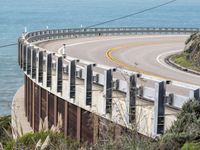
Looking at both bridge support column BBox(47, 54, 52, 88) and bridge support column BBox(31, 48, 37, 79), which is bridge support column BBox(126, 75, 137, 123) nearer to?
bridge support column BBox(47, 54, 52, 88)

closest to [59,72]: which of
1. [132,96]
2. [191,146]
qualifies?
[132,96]

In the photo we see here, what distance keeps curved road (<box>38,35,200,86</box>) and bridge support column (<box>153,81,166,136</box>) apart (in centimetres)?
902

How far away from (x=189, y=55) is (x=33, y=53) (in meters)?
8.81

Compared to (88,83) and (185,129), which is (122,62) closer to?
(88,83)

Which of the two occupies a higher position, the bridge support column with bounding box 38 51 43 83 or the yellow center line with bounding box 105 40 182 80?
the bridge support column with bounding box 38 51 43 83

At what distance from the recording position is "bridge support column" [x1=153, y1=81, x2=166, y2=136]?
40.8 feet

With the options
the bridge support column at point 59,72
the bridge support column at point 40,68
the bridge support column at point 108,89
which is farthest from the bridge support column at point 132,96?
the bridge support column at point 40,68

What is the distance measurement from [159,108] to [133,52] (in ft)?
71.0

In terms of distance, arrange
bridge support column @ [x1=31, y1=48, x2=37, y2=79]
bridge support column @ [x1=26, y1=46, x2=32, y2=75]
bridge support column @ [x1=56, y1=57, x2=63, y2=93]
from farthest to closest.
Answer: bridge support column @ [x1=26, y1=46, x2=32, y2=75] < bridge support column @ [x1=31, y1=48, x2=37, y2=79] < bridge support column @ [x1=56, y1=57, x2=63, y2=93]

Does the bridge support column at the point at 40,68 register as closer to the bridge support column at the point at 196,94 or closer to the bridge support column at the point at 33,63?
the bridge support column at the point at 33,63

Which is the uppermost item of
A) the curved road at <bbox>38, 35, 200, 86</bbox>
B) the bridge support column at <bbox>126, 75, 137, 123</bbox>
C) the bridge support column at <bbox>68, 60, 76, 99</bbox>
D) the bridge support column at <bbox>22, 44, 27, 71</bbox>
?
the bridge support column at <bbox>126, 75, 137, 123</bbox>

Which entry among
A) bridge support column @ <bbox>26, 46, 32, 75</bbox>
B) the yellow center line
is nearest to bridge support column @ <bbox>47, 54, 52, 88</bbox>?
bridge support column @ <bbox>26, 46, 32, 75</bbox>

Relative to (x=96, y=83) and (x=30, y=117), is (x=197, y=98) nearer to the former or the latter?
(x=96, y=83)

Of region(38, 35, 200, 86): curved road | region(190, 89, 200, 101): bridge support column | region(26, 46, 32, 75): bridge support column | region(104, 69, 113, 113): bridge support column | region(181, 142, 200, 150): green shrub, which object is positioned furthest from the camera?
region(26, 46, 32, 75): bridge support column
